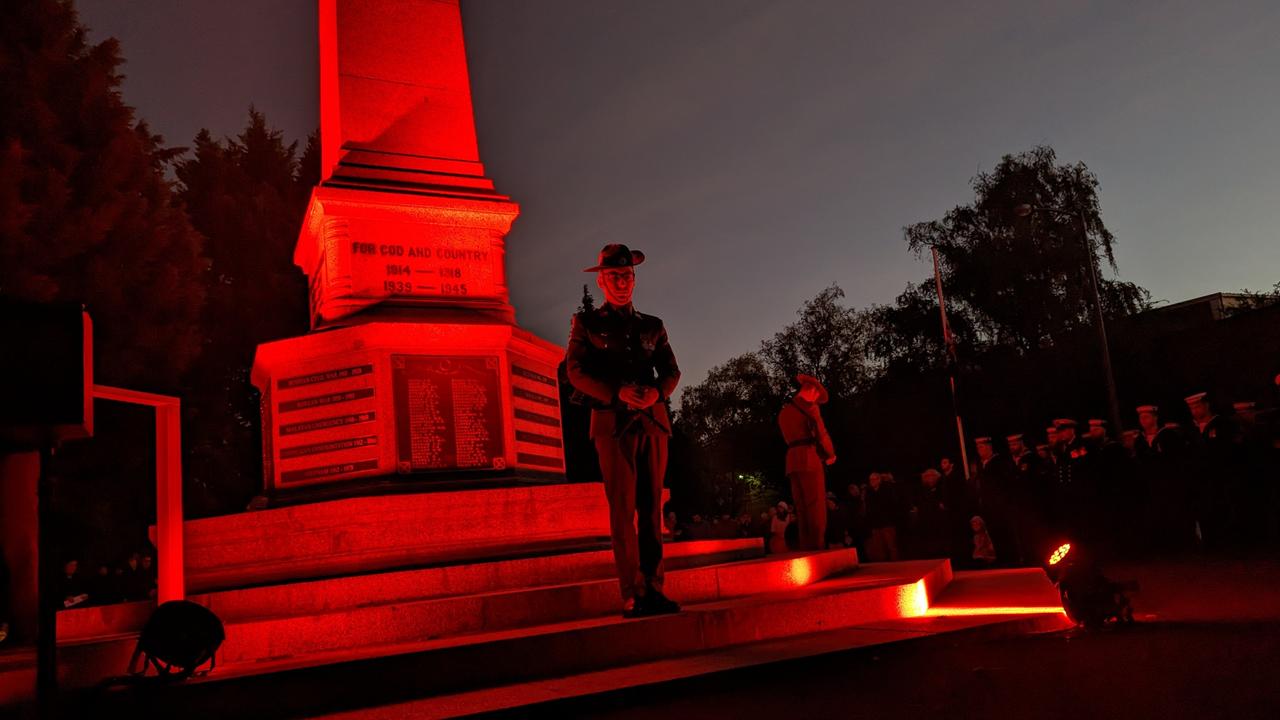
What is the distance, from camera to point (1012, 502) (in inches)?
565

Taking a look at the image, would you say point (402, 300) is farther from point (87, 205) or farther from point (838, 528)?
point (87, 205)

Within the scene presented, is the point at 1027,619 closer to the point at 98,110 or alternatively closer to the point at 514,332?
the point at 514,332

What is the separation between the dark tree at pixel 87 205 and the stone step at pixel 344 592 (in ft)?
46.1

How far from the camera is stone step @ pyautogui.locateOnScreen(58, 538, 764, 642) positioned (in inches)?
297

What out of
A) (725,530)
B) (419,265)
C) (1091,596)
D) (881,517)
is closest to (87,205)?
(419,265)

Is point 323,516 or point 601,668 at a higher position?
point 323,516

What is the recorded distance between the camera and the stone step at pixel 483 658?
4984mm

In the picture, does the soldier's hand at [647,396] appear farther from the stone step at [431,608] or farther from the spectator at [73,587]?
the spectator at [73,587]

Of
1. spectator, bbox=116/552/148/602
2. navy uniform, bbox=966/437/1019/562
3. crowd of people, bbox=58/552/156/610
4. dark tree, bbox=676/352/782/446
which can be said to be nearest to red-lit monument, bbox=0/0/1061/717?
navy uniform, bbox=966/437/1019/562

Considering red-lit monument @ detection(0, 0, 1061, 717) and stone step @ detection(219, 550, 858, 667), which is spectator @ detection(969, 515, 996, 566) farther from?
stone step @ detection(219, 550, 858, 667)

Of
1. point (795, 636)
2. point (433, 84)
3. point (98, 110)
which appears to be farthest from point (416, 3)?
point (98, 110)

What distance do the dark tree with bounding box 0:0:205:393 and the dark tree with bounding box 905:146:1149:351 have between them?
28.2 meters

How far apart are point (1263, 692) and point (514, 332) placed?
7842mm

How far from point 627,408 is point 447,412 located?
13.5 ft
